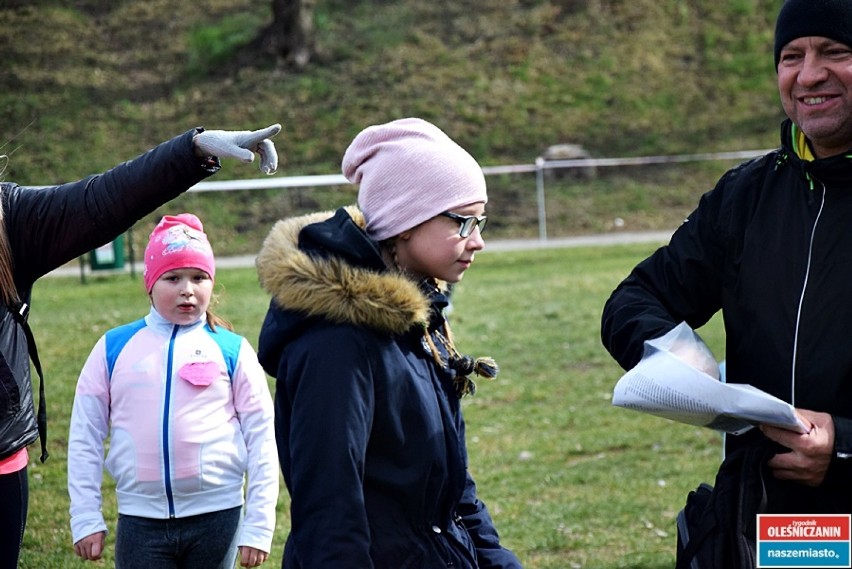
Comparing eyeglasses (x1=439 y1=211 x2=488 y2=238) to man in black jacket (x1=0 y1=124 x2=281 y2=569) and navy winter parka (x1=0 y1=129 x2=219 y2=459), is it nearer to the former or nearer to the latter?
man in black jacket (x1=0 y1=124 x2=281 y2=569)

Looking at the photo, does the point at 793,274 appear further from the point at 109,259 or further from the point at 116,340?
the point at 109,259

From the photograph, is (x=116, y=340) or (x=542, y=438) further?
(x=542, y=438)

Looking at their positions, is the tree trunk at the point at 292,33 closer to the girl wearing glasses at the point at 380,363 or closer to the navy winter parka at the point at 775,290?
the girl wearing glasses at the point at 380,363

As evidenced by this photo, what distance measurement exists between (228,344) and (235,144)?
978 millimetres

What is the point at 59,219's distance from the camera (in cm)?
320

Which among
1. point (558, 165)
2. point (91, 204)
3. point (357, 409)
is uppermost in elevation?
point (91, 204)

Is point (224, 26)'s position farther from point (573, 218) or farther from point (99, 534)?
point (99, 534)

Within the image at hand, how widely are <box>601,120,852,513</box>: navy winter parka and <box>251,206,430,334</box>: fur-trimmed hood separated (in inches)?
20.9

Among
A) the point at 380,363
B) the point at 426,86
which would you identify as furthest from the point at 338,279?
the point at 426,86

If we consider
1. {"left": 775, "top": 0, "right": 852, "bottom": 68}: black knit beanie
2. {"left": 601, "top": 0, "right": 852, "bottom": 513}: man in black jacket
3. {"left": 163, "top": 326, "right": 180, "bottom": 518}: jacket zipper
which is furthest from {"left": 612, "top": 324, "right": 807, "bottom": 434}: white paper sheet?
{"left": 163, "top": 326, "right": 180, "bottom": 518}: jacket zipper

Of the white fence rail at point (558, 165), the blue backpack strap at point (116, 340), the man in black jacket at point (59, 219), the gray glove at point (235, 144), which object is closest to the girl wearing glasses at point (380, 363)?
the gray glove at point (235, 144)

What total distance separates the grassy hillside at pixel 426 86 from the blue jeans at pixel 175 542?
59.0ft

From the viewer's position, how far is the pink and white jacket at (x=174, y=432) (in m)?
3.71

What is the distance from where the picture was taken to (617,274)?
49.3ft
